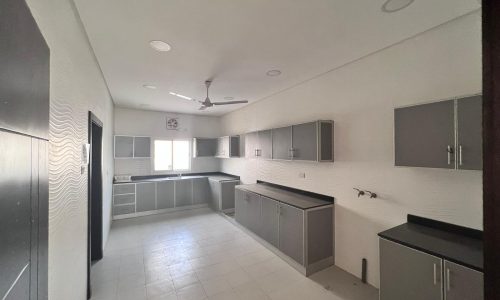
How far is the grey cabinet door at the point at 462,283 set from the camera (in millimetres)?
1390

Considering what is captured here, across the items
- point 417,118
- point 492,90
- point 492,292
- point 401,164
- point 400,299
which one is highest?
point 417,118

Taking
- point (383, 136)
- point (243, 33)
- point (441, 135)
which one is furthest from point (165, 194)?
point (441, 135)

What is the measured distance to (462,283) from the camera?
1.46 metres

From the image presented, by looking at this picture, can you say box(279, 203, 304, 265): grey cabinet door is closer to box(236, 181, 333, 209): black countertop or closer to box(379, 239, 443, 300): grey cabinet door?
box(236, 181, 333, 209): black countertop

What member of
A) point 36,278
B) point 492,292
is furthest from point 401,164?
point 36,278

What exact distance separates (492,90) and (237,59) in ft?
8.03

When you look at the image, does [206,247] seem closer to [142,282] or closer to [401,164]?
[142,282]

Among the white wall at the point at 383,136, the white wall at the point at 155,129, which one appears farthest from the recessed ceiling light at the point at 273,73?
the white wall at the point at 155,129

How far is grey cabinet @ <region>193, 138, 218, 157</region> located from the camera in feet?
20.2

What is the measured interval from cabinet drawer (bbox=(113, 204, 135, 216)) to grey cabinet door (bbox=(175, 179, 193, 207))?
1.06 metres

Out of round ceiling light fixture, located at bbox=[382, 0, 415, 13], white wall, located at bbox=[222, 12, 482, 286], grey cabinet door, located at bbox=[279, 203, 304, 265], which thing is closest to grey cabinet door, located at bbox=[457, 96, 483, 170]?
white wall, located at bbox=[222, 12, 482, 286]

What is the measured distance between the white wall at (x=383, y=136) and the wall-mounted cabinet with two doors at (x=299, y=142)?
16 cm

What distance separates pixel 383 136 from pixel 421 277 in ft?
4.66

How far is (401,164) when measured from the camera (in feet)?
6.49
